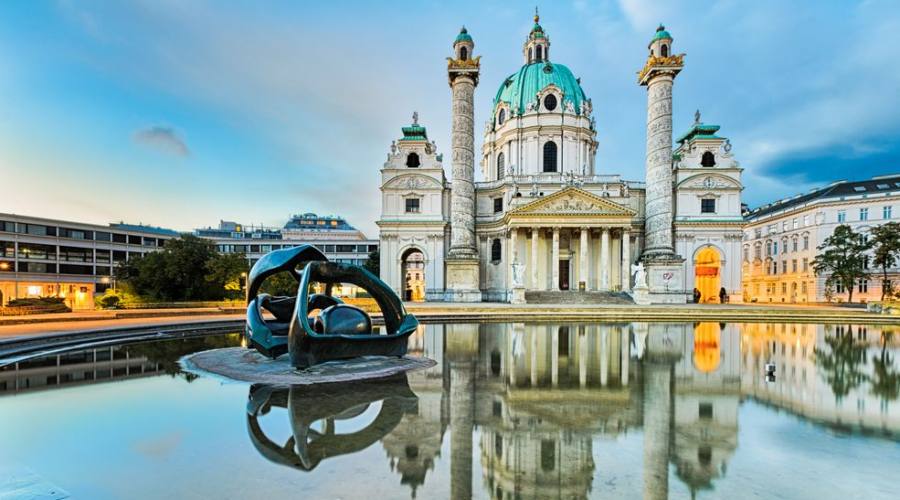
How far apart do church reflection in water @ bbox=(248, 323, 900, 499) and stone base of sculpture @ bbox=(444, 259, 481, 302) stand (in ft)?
89.6

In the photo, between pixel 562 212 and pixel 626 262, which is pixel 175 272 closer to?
pixel 562 212

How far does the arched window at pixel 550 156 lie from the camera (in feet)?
181

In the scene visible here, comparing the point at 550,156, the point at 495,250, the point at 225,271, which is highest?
the point at 550,156

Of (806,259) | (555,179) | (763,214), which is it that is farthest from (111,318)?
(763,214)

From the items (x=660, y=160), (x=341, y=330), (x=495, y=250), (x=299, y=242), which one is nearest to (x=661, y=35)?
(x=660, y=160)

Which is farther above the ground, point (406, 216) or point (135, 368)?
point (406, 216)

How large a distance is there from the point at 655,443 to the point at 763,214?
264 feet

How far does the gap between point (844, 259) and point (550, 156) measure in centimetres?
3613

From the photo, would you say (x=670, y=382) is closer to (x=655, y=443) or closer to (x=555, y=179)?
(x=655, y=443)

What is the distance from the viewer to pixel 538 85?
57.2m

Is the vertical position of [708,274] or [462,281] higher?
[708,274]

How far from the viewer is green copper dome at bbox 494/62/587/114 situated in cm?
5656

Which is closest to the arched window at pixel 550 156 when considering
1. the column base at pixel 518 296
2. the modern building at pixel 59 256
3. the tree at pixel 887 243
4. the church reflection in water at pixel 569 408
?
the column base at pixel 518 296

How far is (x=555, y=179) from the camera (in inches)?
2052
